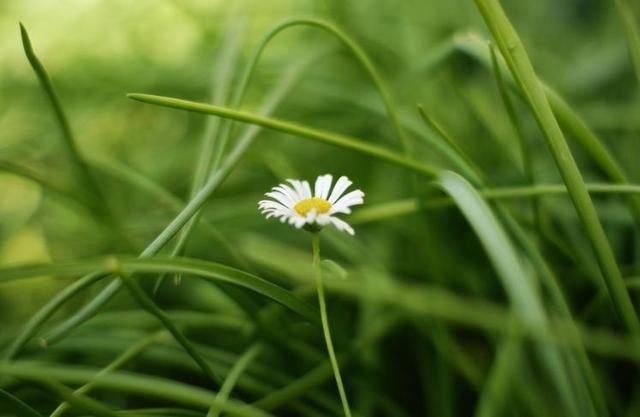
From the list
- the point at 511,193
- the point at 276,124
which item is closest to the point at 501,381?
the point at 511,193

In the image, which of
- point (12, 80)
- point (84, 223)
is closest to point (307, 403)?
point (84, 223)

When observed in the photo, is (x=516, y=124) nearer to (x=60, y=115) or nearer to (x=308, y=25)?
(x=308, y=25)

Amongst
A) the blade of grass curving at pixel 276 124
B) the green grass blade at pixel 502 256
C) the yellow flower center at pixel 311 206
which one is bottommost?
the green grass blade at pixel 502 256

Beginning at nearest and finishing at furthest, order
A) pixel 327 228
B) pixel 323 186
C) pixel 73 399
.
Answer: pixel 73 399
pixel 323 186
pixel 327 228

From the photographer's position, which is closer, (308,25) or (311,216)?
(311,216)

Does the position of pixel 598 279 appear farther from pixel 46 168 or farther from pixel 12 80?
pixel 12 80

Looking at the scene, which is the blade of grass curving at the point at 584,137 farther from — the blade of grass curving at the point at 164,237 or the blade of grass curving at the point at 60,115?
the blade of grass curving at the point at 60,115

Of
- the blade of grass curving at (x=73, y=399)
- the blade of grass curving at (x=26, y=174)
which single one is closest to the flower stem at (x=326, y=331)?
the blade of grass curving at (x=73, y=399)
